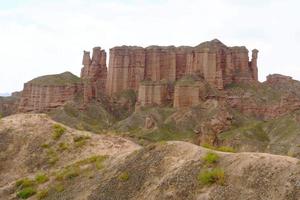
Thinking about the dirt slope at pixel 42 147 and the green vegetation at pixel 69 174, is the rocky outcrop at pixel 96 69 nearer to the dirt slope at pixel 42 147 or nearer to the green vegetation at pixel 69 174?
the dirt slope at pixel 42 147

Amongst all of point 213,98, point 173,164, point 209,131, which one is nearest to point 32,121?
point 173,164

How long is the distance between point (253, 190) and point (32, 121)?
19.1m

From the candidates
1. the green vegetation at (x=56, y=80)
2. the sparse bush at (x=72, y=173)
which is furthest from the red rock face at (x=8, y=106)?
the sparse bush at (x=72, y=173)

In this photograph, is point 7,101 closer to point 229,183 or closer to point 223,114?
point 223,114

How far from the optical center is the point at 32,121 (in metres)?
33.5

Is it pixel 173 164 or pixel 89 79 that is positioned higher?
pixel 89 79

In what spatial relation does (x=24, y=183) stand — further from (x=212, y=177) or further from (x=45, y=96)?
(x=45, y=96)

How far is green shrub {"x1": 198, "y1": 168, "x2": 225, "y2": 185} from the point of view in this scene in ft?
61.1

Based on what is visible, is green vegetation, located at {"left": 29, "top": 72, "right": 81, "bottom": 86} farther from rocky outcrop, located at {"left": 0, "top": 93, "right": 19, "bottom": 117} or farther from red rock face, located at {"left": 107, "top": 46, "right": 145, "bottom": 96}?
red rock face, located at {"left": 107, "top": 46, "right": 145, "bottom": 96}

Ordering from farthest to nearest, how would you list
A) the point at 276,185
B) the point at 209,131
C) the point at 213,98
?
the point at 213,98
the point at 209,131
the point at 276,185

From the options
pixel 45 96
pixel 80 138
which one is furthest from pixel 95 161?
pixel 45 96

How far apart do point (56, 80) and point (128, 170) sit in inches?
3525

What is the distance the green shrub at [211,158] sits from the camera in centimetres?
1991

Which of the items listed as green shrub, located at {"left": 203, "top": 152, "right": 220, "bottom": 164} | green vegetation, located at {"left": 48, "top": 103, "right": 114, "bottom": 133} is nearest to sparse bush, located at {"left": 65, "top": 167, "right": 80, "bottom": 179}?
green shrub, located at {"left": 203, "top": 152, "right": 220, "bottom": 164}
